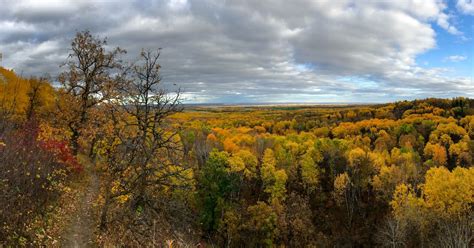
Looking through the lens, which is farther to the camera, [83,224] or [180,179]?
[180,179]

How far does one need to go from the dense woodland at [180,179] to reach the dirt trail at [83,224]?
1.18 feet

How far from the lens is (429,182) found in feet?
180

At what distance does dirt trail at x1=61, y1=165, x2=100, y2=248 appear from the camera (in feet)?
44.0

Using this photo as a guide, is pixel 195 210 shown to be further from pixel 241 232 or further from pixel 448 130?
pixel 448 130

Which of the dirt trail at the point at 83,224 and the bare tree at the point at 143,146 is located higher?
the bare tree at the point at 143,146

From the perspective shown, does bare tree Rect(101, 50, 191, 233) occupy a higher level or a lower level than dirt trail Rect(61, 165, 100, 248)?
higher

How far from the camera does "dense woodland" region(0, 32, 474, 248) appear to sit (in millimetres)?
14273

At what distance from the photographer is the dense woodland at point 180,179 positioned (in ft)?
46.8

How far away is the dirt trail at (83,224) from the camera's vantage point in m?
13.4

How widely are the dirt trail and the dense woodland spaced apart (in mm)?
359

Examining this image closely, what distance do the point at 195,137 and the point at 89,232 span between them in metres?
73.6

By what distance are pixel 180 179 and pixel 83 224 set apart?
5114mm

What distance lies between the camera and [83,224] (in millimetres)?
15398

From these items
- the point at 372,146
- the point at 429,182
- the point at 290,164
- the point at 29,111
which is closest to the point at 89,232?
the point at 29,111
